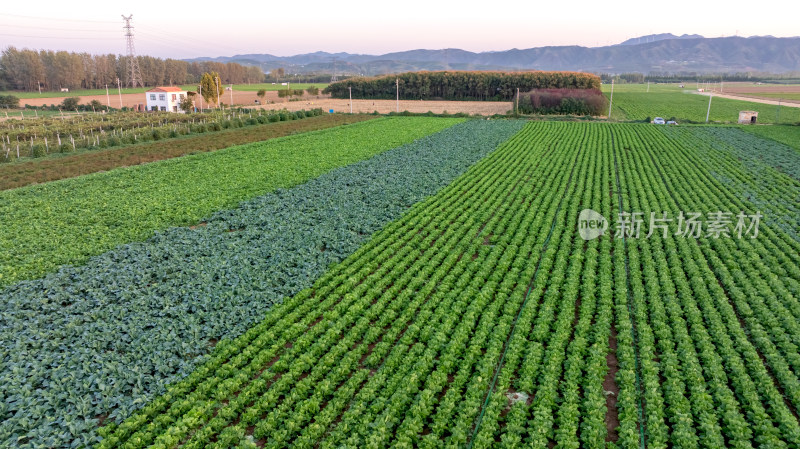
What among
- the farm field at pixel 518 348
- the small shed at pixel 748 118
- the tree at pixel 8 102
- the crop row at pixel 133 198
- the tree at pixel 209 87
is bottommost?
the farm field at pixel 518 348

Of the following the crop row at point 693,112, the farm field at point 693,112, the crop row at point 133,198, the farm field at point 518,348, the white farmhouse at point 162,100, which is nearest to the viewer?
the farm field at point 518,348

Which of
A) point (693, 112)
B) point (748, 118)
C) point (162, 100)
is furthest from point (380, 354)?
point (693, 112)

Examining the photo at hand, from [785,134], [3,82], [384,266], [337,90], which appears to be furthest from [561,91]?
[3,82]

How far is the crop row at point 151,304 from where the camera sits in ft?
26.6

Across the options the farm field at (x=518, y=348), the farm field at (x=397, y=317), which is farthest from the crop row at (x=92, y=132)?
the farm field at (x=518, y=348)

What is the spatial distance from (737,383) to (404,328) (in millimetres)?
6412

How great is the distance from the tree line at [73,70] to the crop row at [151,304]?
106577 mm

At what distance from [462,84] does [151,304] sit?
84.4 m

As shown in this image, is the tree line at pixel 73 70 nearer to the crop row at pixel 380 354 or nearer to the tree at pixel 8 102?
the tree at pixel 8 102

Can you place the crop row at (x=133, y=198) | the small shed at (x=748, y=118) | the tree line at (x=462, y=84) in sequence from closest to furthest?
1. the crop row at (x=133, y=198)
2. the small shed at (x=748, y=118)
3. the tree line at (x=462, y=84)

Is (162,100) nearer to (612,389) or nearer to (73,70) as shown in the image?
(73,70)

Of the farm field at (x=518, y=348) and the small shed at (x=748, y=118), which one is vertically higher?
the small shed at (x=748, y=118)

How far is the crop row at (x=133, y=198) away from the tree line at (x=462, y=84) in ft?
186

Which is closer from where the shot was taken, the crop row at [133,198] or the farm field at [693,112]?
the crop row at [133,198]
